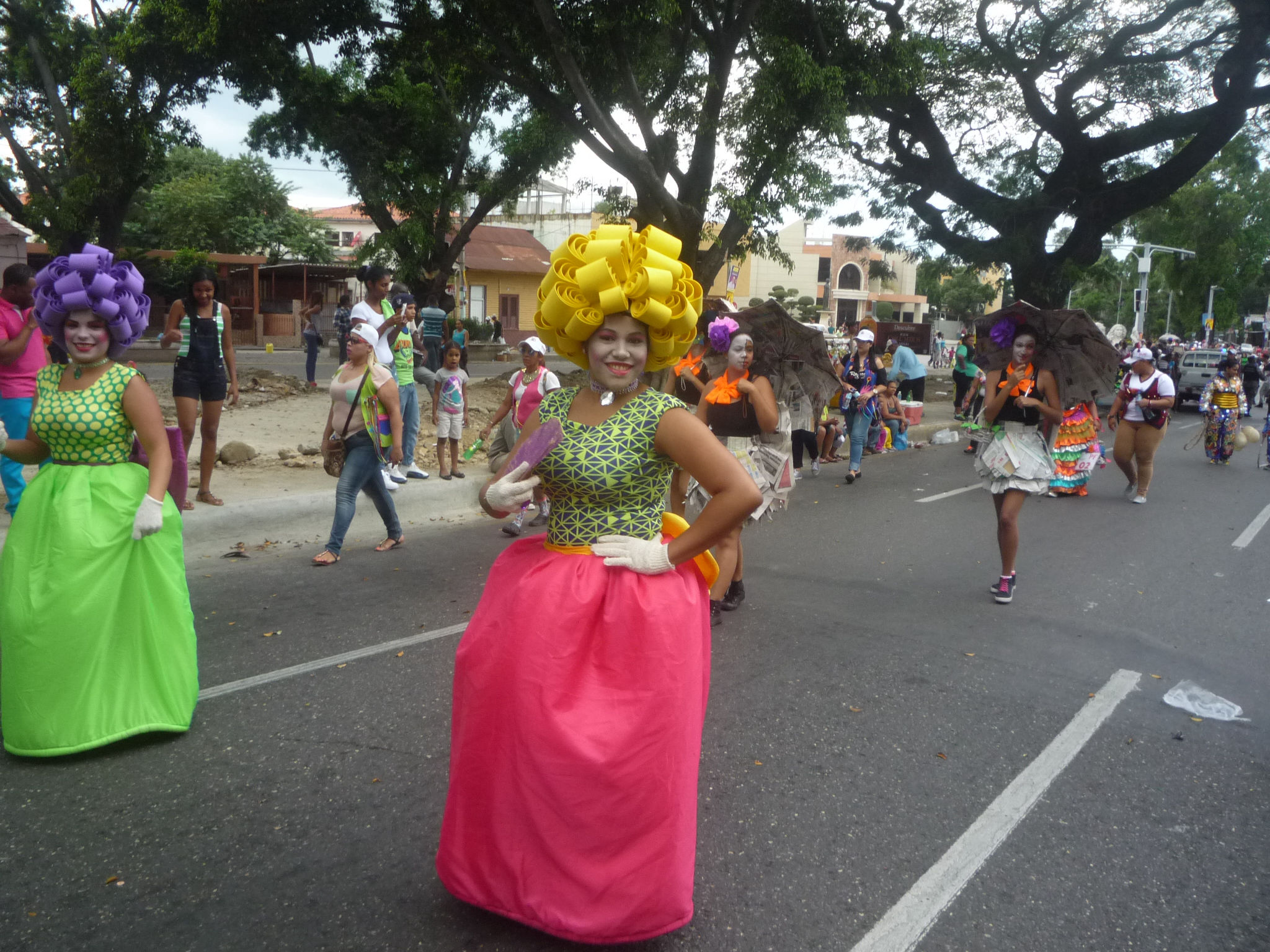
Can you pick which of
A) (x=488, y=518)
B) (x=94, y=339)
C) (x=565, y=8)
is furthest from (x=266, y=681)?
(x=565, y=8)

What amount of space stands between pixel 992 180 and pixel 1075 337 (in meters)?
18.5

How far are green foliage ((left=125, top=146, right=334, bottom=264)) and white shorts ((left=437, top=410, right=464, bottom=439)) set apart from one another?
31083 mm

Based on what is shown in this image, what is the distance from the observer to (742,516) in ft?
8.92

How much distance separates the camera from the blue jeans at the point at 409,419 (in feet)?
32.8

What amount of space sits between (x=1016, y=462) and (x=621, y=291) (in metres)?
4.67

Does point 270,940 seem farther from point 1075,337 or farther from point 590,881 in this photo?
point 1075,337

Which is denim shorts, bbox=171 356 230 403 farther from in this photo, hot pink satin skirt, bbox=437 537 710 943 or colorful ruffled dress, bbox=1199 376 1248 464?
colorful ruffled dress, bbox=1199 376 1248 464

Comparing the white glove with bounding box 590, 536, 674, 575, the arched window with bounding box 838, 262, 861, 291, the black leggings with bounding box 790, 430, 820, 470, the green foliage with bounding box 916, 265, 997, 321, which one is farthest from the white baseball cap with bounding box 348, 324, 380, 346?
the arched window with bounding box 838, 262, 861, 291

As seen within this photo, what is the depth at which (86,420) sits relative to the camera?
4.02 m

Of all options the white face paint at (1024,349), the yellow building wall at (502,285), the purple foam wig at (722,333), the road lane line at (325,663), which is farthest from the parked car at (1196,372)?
the yellow building wall at (502,285)

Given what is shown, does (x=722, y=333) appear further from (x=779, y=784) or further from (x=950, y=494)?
(x=950, y=494)

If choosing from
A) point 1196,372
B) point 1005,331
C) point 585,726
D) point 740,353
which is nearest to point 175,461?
point 585,726

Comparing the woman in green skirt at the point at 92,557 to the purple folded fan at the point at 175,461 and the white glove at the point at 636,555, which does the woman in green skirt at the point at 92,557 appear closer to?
the purple folded fan at the point at 175,461

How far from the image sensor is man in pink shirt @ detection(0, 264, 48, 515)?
6852 millimetres
